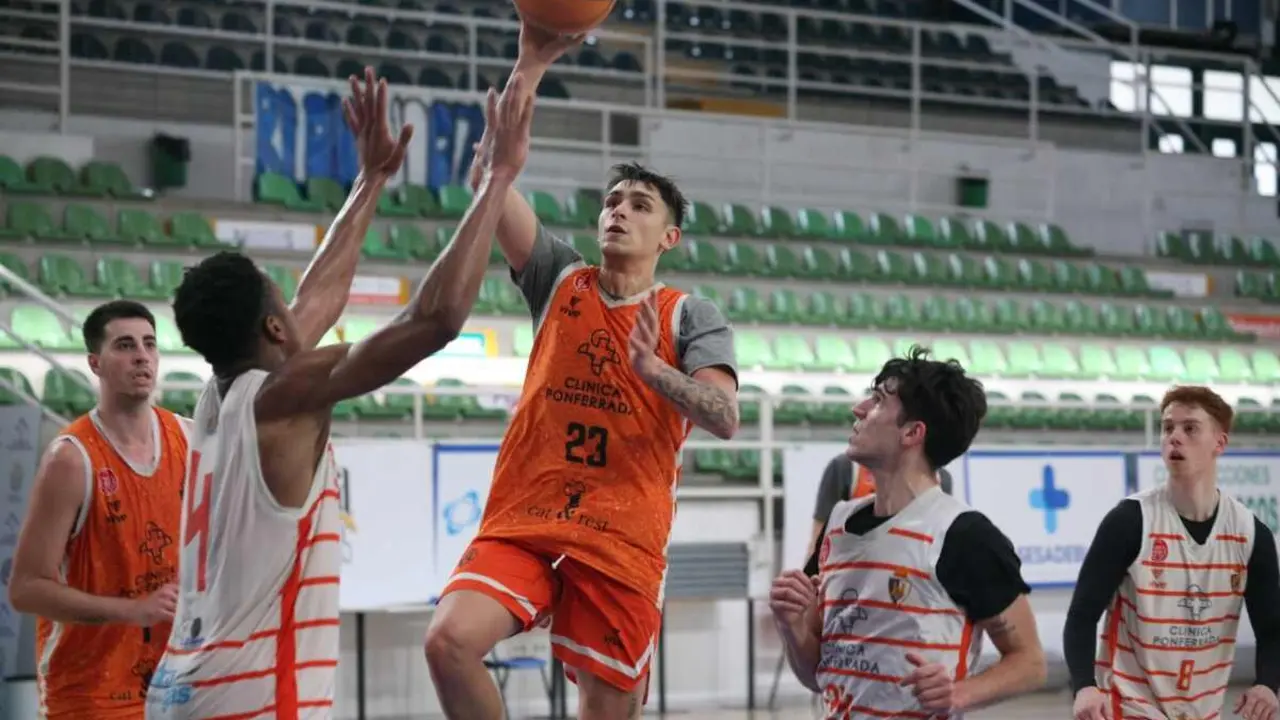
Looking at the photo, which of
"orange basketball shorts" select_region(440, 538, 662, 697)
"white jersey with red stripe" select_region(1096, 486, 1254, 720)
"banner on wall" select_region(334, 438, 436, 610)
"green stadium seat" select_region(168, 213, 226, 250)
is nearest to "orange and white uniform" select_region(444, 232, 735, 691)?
"orange basketball shorts" select_region(440, 538, 662, 697)

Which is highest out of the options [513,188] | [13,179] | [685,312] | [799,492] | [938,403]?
[13,179]

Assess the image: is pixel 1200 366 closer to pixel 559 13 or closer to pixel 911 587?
pixel 559 13

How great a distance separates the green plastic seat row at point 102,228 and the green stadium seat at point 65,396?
6.11 ft

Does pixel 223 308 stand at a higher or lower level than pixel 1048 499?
higher

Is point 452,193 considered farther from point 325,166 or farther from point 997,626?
point 997,626

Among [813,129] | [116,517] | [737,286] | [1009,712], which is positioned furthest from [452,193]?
[116,517]

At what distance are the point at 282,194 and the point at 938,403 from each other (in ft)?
37.2

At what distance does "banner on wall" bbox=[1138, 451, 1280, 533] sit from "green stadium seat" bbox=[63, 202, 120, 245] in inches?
305

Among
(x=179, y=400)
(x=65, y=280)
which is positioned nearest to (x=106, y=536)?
(x=179, y=400)

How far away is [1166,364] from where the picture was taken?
1530 centimetres

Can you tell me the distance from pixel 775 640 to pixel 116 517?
6.16m

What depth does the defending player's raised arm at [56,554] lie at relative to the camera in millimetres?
4113

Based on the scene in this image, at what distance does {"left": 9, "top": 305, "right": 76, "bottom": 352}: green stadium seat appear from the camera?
11.5m

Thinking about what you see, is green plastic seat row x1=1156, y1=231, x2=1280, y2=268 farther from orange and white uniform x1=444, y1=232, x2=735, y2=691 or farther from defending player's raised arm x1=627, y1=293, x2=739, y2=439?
orange and white uniform x1=444, y1=232, x2=735, y2=691
